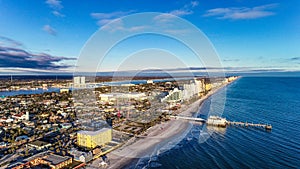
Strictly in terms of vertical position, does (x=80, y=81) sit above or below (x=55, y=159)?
above

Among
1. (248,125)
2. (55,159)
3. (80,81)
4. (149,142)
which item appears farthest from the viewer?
(80,81)

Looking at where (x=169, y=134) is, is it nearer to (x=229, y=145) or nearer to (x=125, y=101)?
(x=229, y=145)

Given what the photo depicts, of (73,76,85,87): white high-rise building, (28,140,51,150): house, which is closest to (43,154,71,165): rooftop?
(28,140,51,150): house

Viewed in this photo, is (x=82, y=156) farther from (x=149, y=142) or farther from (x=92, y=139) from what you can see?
(x=149, y=142)

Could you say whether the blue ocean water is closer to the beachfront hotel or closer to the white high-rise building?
the beachfront hotel

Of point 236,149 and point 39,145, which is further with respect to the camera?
point 39,145

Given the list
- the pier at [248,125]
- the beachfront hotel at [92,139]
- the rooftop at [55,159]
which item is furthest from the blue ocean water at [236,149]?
the rooftop at [55,159]

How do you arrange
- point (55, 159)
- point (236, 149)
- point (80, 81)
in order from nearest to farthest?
point (55, 159)
point (236, 149)
point (80, 81)

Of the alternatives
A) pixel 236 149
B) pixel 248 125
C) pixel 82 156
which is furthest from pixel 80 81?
pixel 236 149

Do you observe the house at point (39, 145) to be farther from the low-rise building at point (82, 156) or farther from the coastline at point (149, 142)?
the coastline at point (149, 142)
